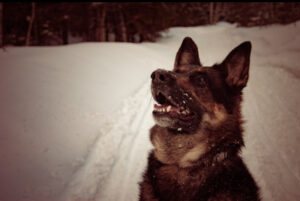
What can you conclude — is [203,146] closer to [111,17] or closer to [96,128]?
[96,128]

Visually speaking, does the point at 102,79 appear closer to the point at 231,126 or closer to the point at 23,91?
the point at 23,91

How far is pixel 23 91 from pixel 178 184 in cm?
564

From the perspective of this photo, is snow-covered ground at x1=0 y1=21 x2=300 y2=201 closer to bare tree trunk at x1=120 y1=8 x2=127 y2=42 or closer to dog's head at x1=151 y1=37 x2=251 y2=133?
dog's head at x1=151 y1=37 x2=251 y2=133

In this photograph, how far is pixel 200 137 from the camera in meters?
2.31

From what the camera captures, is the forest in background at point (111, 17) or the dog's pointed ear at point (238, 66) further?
the forest in background at point (111, 17)

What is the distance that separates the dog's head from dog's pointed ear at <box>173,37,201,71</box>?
0.48 m

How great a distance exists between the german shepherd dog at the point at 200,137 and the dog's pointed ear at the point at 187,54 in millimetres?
447

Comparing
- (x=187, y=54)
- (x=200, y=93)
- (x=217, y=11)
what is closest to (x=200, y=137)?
(x=200, y=93)

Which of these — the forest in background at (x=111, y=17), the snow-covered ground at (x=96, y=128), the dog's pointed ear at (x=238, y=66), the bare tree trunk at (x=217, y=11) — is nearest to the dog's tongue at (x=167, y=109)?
the dog's pointed ear at (x=238, y=66)

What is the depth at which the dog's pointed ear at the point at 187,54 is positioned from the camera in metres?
2.96

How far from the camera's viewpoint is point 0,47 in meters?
10.5

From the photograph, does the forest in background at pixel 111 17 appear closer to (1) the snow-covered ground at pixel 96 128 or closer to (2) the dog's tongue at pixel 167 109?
(1) the snow-covered ground at pixel 96 128

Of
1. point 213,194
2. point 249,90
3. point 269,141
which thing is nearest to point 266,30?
point 249,90

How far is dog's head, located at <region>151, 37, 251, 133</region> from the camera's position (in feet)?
7.68
